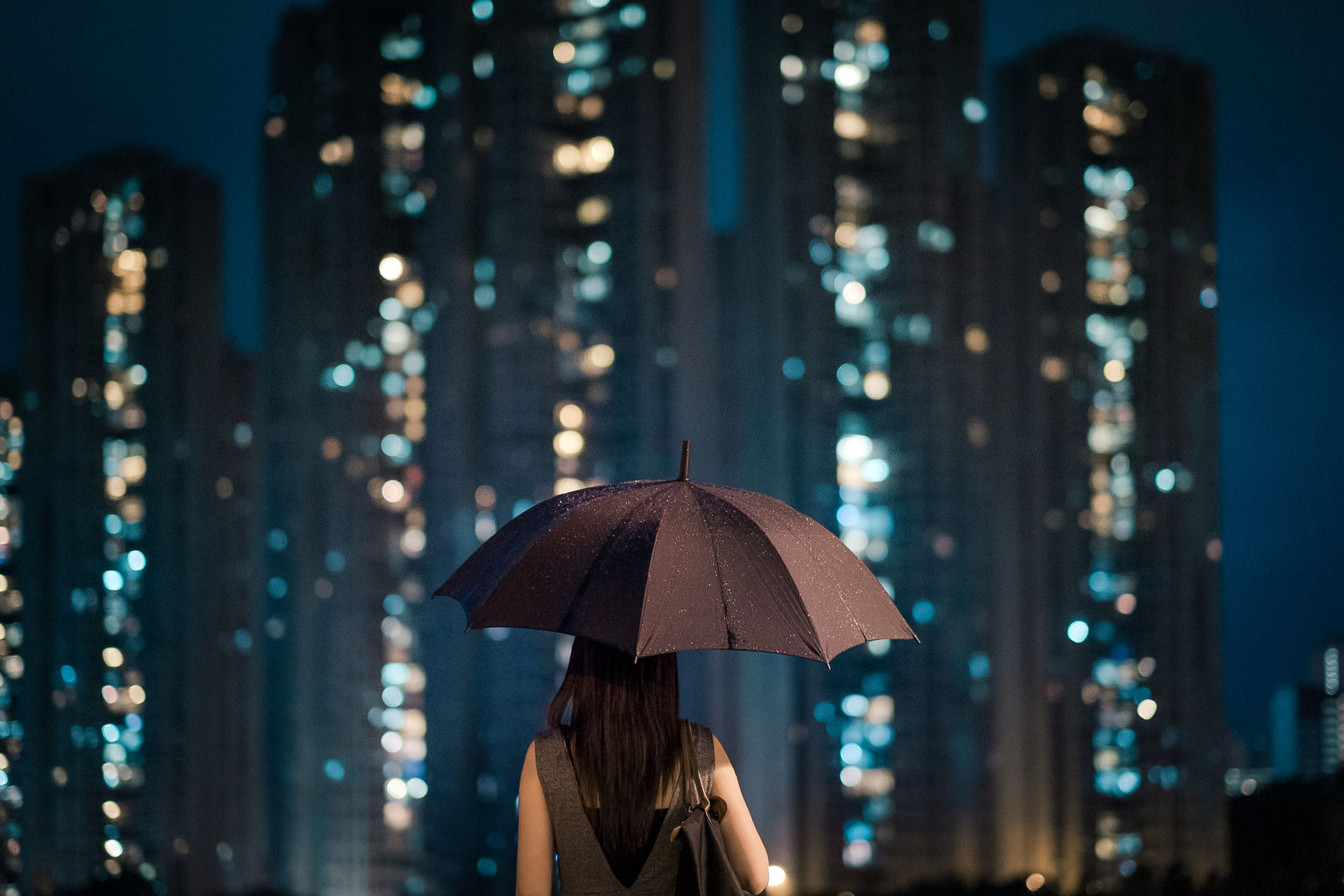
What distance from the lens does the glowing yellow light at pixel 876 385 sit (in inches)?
1060

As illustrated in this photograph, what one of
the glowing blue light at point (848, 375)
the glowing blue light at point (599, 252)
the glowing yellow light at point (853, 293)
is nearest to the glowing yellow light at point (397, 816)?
the glowing blue light at point (599, 252)

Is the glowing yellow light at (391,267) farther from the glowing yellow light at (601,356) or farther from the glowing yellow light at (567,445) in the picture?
the glowing yellow light at (567,445)

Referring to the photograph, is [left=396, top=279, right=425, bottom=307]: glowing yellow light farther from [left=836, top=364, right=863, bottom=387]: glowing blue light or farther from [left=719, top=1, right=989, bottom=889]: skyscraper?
[left=836, top=364, right=863, bottom=387]: glowing blue light

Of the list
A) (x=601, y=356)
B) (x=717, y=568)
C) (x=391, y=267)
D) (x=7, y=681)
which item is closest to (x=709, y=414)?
(x=601, y=356)

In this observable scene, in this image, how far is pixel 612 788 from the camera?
2.35 metres

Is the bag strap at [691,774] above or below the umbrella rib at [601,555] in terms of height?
below

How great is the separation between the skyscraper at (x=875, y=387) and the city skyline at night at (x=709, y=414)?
0.34 ft

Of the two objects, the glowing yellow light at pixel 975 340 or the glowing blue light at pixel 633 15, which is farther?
the glowing yellow light at pixel 975 340

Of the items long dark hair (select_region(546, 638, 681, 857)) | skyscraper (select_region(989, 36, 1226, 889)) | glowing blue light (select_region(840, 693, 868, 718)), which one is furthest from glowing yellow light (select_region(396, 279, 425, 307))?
long dark hair (select_region(546, 638, 681, 857))

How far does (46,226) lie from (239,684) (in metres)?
19.3

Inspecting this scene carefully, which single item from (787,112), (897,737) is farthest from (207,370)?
(897,737)

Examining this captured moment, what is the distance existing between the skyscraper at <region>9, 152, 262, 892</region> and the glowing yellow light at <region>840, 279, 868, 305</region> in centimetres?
2195

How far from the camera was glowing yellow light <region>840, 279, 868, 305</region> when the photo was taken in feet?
87.8

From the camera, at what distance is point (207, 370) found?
127 ft
